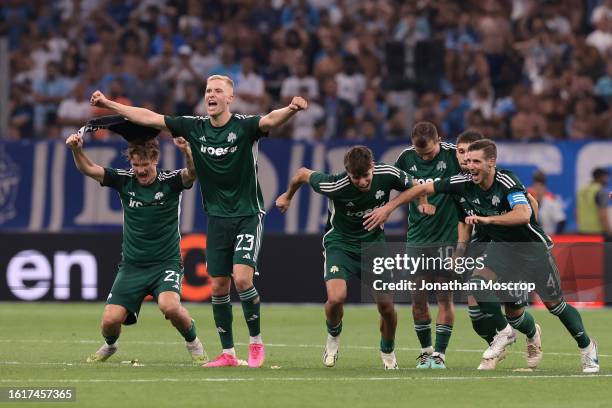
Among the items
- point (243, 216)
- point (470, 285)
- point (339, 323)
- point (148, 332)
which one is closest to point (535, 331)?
point (470, 285)

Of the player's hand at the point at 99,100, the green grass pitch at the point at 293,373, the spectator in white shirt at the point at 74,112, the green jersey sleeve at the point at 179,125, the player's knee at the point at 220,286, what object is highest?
the spectator in white shirt at the point at 74,112

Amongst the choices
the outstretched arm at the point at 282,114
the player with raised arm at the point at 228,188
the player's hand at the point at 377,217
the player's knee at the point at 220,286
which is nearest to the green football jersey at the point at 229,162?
the player with raised arm at the point at 228,188

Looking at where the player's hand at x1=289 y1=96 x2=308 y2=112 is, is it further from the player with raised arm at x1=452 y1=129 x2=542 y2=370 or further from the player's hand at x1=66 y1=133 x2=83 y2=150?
the player's hand at x1=66 y1=133 x2=83 y2=150

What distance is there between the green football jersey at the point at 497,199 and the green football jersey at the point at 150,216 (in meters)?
2.54

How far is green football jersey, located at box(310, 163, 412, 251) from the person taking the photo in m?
12.9

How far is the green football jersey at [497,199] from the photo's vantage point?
40.2 feet

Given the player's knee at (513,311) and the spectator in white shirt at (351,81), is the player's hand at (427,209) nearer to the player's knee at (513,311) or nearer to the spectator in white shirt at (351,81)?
the player's knee at (513,311)

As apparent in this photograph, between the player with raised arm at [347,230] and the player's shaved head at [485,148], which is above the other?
the player's shaved head at [485,148]

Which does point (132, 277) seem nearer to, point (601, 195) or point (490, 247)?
point (490, 247)

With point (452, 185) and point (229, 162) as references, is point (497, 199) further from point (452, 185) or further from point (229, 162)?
point (229, 162)

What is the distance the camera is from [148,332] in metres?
17.6

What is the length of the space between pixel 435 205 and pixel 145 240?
2723 mm

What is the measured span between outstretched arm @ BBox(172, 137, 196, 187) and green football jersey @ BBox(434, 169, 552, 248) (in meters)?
2.21

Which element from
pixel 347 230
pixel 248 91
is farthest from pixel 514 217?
pixel 248 91
